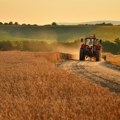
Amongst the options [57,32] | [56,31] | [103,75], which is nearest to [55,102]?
[103,75]

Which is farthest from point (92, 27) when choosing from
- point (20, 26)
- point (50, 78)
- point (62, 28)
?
point (50, 78)

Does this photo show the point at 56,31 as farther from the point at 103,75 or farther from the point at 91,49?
A: the point at 103,75

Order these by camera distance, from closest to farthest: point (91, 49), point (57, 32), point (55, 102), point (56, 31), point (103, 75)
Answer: point (55, 102) < point (103, 75) < point (91, 49) < point (57, 32) < point (56, 31)

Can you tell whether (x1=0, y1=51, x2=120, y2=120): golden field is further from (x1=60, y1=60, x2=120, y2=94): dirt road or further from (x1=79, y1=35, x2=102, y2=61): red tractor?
(x1=79, y1=35, x2=102, y2=61): red tractor

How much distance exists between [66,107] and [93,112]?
741 millimetres

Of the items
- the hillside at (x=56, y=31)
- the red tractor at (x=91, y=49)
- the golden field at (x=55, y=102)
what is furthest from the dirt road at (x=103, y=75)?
the hillside at (x=56, y=31)

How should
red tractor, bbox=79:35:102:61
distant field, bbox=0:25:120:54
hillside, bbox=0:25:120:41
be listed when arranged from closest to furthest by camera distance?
1. red tractor, bbox=79:35:102:61
2. distant field, bbox=0:25:120:54
3. hillside, bbox=0:25:120:41

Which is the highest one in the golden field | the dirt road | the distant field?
the golden field

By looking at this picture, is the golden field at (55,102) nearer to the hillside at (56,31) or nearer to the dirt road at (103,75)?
the dirt road at (103,75)

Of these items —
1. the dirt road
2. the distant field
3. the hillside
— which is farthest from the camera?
the hillside

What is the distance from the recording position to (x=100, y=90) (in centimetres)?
1297

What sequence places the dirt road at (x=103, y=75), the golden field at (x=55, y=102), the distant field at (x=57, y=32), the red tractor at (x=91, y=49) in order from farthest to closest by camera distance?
the distant field at (x=57, y=32) → the red tractor at (x=91, y=49) → the dirt road at (x=103, y=75) → the golden field at (x=55, y=102)

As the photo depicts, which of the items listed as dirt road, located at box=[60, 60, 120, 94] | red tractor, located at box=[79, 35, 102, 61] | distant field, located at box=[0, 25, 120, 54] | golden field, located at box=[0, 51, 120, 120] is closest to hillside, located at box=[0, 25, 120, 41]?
distant field, located at box=[0, 25, 120, 54]

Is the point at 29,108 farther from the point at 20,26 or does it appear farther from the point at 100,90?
the point at 20,26
